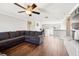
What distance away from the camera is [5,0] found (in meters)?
0.81

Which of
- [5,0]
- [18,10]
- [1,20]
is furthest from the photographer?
[1,20]

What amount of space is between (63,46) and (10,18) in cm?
122

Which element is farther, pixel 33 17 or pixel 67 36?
pixel 67 36

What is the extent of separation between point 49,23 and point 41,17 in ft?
0.60

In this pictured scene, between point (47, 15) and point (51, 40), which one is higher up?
point (47, 15)

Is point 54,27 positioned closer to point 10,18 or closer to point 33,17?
point 33,17

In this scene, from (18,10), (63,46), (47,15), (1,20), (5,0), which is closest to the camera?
(5,0)

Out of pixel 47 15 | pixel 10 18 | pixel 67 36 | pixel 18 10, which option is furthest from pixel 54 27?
pixel 10 18

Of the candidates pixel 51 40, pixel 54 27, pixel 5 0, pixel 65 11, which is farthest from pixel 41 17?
pixel 5 0

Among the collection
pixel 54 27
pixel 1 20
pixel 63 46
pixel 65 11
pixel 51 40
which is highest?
pixel 65 11

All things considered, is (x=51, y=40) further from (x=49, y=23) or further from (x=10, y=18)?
(x=10, y=18)

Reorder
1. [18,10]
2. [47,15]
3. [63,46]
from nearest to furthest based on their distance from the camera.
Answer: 1. [47,15]
2. [18,10]
3. [63,46]

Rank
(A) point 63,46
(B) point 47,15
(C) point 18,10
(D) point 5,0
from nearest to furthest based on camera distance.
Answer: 1. (D) point 5,0
2. (B) point 47,15
3. (C) point 18,10
4. (A) point 63,46

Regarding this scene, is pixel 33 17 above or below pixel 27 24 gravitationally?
above
